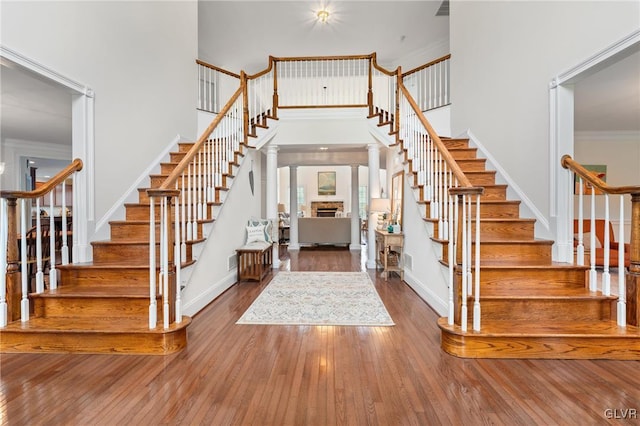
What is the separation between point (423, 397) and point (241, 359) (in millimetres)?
1226

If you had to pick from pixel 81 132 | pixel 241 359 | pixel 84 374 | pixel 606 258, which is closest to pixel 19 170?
pixel 81 132

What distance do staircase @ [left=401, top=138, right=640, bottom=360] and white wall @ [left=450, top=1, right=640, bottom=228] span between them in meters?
0.79

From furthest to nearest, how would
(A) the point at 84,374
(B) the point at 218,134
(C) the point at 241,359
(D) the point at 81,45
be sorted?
(B) the point at 218,134, (D) the point at 81,45, (C) the point at 241,359, (A) the point at 84,374

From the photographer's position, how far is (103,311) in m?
2.61

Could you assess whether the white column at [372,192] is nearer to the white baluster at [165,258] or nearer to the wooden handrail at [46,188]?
the white baluster at [165,258]

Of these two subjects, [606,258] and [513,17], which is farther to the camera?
[513,17]

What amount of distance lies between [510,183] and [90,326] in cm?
448

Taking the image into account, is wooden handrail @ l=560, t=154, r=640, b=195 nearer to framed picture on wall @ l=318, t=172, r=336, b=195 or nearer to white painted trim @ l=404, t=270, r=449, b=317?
white painted trim @ l=404, t=270, r=449, b=317

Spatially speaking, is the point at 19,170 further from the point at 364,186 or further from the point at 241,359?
the point at 364,186

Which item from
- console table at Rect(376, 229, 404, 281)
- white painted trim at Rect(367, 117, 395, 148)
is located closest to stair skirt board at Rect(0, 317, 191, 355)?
console table at Rect(376, 229, 404, 281)

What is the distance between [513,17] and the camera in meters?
3.71

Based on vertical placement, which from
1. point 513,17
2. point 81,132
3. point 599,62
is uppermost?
point 513,17

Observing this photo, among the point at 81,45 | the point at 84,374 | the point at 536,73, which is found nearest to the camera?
the point at 84,374

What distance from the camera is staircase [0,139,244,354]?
2.33 meters
